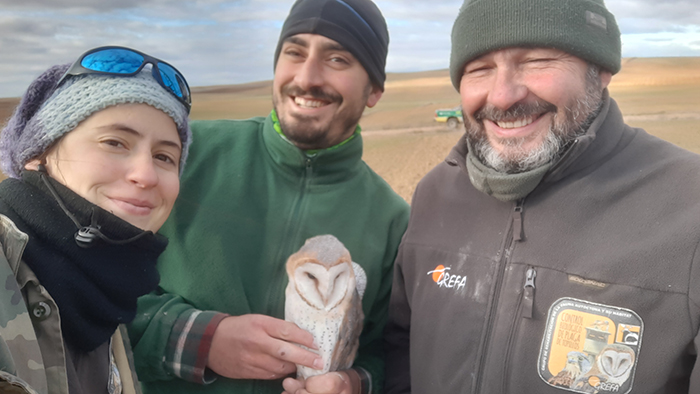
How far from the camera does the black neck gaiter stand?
1291 millimetres

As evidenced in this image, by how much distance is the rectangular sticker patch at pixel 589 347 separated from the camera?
5.40ft

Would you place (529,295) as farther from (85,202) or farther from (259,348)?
(85,202)

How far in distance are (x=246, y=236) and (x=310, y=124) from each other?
563 mm

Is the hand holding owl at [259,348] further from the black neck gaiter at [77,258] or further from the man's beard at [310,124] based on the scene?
the man's beard at [310,124]

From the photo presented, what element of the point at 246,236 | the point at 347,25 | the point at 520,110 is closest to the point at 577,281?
the point at 520,110

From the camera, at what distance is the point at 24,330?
45.1 inches

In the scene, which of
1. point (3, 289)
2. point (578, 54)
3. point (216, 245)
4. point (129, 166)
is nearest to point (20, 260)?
point (3, 289)

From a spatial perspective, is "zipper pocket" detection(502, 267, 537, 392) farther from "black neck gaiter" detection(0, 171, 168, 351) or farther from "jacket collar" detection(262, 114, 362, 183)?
"black neck gaiter" detection(0, 171, 168, 351)

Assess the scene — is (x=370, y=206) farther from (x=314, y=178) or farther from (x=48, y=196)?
(x=48, y=196)

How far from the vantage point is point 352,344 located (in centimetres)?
Answer: 214

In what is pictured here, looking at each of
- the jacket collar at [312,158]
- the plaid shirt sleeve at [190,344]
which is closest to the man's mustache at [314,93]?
the jacket collar at [312,158]

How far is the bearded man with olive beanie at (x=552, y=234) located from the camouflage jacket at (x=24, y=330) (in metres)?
1.32

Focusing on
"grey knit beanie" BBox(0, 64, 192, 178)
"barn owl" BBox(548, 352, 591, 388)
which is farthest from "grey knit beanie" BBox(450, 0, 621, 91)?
"grey knit beanie" BBox(0, 64, 192, 178)

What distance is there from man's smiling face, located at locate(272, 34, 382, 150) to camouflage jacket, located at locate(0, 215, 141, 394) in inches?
49.4
